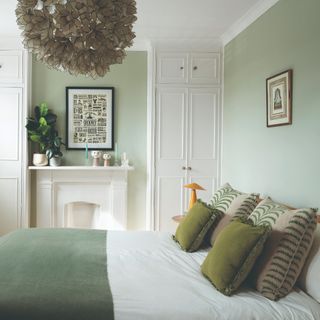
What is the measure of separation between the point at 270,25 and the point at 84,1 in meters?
2.14

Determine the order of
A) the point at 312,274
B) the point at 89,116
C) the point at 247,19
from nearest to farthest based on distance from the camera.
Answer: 1. the point at 312,274
2. the point at 247,19
3. the point at 89,116

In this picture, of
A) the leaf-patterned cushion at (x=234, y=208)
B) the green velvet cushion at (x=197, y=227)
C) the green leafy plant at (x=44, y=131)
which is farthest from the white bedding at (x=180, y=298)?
the green leafy plant at (x=44, y=131)

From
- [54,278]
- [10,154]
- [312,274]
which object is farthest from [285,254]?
[10,154]

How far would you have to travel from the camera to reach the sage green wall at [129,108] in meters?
4.74

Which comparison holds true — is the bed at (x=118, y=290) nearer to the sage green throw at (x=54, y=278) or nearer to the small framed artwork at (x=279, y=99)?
the sage green throw at (x=54, y=278)

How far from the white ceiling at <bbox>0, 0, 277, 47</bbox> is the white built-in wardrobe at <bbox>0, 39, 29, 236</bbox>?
1.17 feet

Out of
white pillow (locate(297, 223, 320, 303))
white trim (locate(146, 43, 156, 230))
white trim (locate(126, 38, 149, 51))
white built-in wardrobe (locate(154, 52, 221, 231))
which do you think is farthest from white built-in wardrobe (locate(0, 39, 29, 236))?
white pillow (locate(297, 223, 320, 303))

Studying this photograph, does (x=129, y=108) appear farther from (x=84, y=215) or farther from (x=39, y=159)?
(x=84, y=215)

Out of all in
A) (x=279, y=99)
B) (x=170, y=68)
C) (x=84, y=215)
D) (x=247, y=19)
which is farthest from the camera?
(x=84, y=215)

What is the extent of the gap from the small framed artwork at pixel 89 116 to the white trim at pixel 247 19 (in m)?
1.54

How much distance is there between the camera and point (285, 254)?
1.96 m

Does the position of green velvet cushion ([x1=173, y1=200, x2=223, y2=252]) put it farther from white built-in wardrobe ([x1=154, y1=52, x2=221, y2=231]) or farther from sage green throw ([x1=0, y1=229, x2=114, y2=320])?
white built-in wardrobe ([x1=154, y1=52, x2=221, y2=231])

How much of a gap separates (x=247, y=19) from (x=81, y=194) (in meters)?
2.80

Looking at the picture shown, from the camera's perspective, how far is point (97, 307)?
1713 mm
